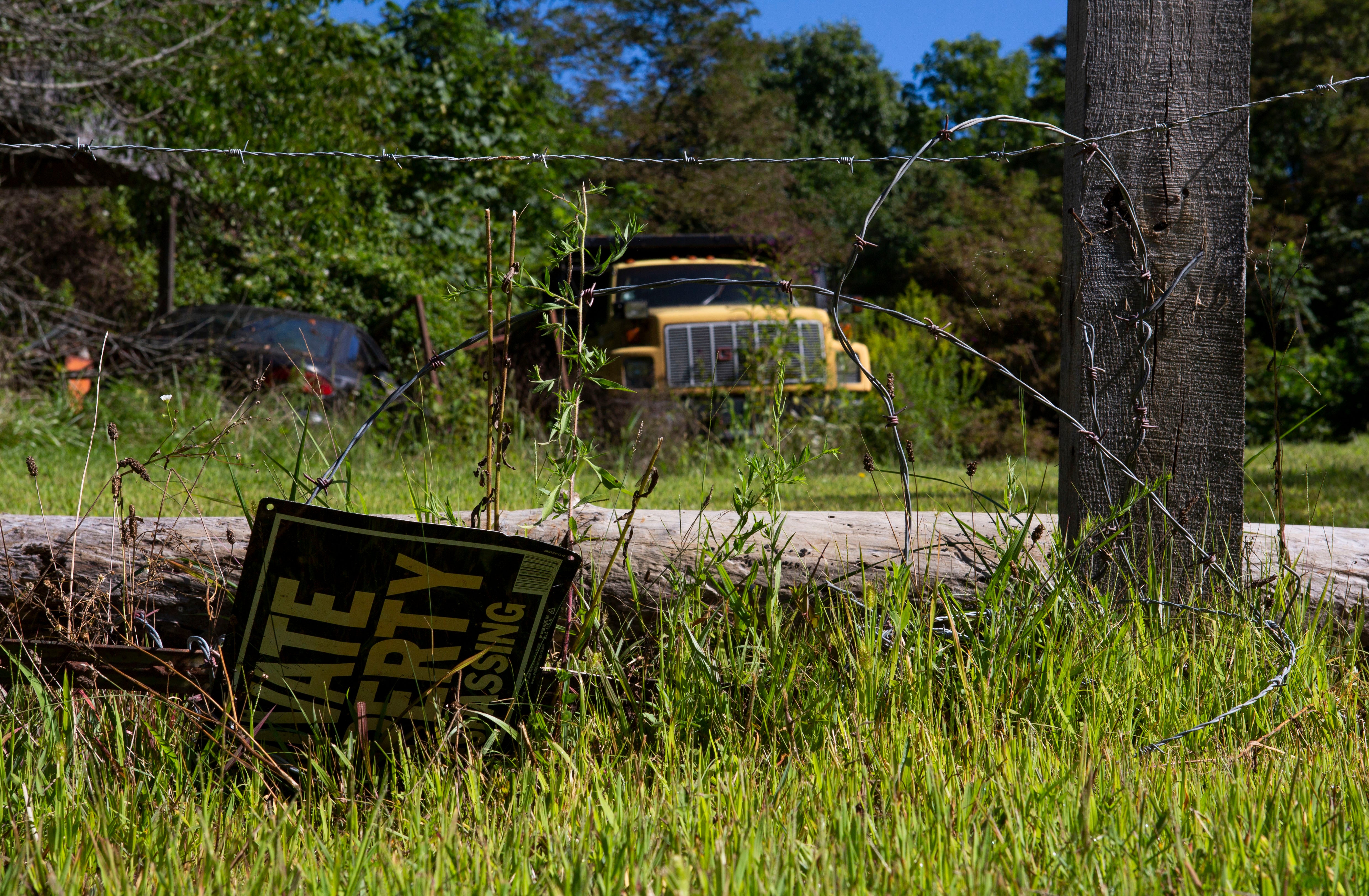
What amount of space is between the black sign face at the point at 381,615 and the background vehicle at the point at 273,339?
724 cm

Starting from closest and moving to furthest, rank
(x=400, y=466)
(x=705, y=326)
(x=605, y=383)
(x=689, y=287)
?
1. (x=605, y=383)
2. (x=400, y=466)
3. (x=705, y=326)
4. (x=689, y=287)

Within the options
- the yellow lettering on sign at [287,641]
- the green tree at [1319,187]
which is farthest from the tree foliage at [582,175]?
the yellow lettering on sign at [287,641]

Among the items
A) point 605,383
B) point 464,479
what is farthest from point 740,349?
point 605,383

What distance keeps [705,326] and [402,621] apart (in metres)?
8.30

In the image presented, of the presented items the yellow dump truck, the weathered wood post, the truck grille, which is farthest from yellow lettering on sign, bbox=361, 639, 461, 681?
the yellow dump truck

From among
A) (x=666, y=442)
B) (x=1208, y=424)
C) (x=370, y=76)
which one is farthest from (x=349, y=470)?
(x=370, y=76)

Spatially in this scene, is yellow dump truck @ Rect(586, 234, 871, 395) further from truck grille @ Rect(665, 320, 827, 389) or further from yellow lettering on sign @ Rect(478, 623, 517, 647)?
yellow lettering on sign @ Rect(478, 623, 517, 647)

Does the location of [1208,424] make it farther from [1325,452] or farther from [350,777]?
[1325,452]

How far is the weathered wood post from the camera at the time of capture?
8.04 feet

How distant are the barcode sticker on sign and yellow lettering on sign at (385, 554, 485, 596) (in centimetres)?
8

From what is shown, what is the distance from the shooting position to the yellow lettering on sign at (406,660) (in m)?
1.75

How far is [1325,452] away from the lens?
9.41 metres

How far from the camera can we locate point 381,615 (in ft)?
5.66

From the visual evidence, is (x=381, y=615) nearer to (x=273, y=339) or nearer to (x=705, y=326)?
(x=705, y=326)
